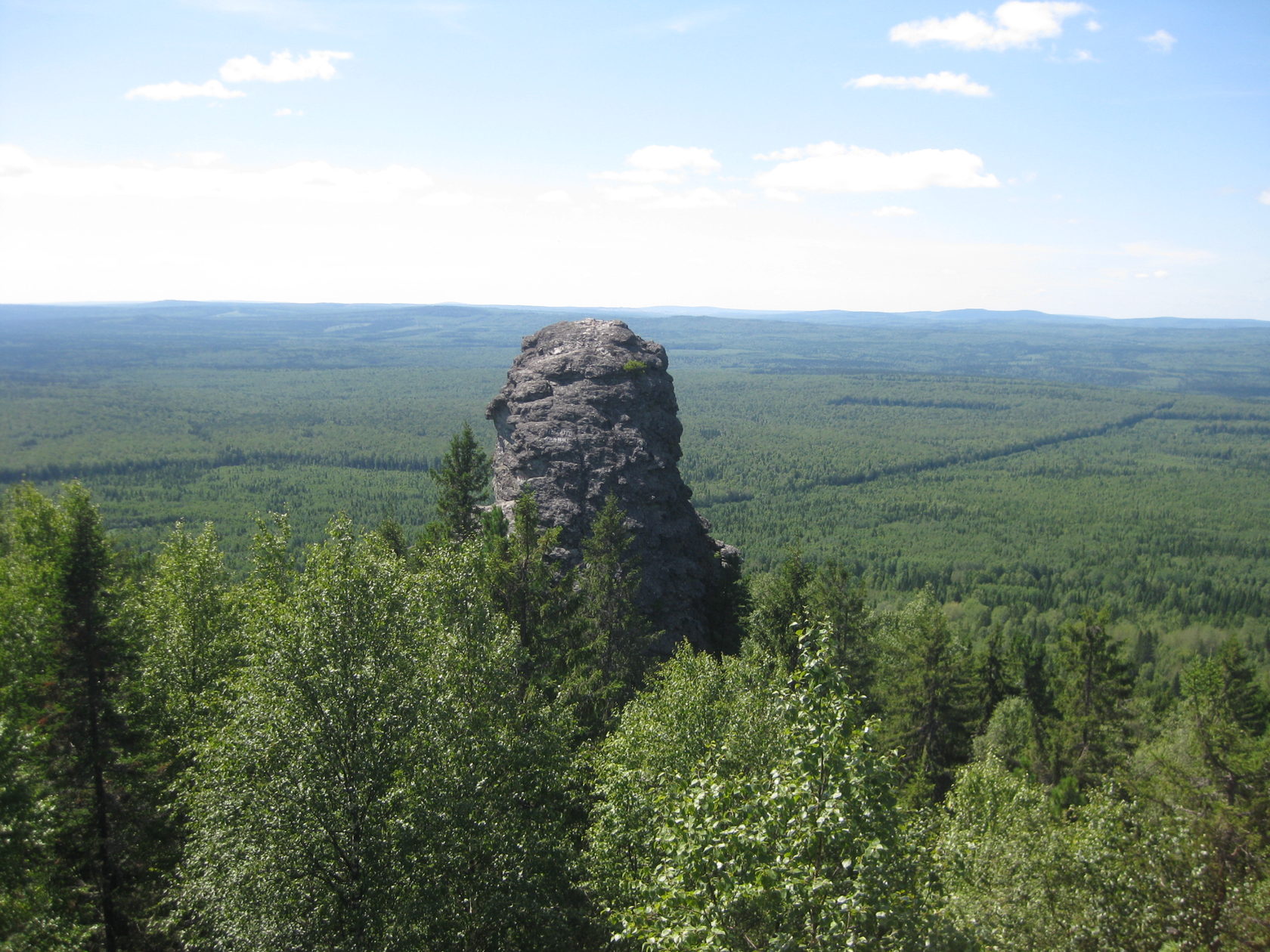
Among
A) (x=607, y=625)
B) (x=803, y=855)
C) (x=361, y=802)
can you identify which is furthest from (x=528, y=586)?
(x=803, y=855)

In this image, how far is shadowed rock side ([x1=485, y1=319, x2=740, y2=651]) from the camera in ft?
120

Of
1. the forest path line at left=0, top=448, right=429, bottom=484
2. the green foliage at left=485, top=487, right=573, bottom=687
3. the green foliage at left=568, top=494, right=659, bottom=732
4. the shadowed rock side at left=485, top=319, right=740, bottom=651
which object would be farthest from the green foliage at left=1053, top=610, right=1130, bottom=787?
the forest path line at left=0, top=448, right=429, bottom=484

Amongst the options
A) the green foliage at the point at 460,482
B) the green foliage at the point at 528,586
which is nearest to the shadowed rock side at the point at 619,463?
the green foliage at the point at 460,482

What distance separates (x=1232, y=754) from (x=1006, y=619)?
81423 millimetres

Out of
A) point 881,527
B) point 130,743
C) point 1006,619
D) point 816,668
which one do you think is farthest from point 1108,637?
point 881,527

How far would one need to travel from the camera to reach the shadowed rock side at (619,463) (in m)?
36.6

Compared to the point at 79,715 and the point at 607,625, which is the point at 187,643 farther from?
the point at 607,625

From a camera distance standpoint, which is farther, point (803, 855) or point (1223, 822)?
point (1223, 822)

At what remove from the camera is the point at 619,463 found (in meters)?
38.0

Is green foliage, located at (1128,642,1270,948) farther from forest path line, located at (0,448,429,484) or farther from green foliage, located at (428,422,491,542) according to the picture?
forest path line, located at (0,448,429,484)

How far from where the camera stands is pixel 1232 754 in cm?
1906

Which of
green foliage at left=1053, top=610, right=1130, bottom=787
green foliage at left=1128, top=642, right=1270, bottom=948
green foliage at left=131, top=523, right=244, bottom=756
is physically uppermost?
green foliage at left=131, top=523, right=244, bottom=756

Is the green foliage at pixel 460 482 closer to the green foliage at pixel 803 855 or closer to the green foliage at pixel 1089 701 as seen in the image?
the green foliage at pixel 803 855

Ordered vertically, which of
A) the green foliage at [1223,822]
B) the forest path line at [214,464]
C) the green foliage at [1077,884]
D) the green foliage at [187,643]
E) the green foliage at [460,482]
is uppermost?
the green foliage at [460,482]
